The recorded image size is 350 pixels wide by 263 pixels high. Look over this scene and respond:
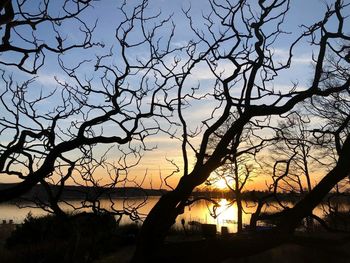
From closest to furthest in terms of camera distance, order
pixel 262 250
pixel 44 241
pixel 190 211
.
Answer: pixel 262 250 < pixel 44 241 < pixel 190 211

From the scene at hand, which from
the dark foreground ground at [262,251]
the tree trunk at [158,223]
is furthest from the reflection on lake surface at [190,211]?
the dark foreground ground at [262,251]

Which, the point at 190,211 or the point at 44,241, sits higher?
the point at 190,211

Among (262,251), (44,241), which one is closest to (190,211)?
(44,241)

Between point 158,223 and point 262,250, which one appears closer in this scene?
point 262,250

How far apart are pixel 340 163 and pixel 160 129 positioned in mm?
3287

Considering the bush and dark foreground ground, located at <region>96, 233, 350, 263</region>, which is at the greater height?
dark foreground ground, located at <region>96, 233, 350, 263</region>

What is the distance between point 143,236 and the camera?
5.11 meters

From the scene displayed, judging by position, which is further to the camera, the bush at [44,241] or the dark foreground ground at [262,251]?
the bush at [44,241]

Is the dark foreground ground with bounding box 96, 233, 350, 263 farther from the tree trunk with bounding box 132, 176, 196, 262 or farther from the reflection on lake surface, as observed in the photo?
the reflection on lake surface

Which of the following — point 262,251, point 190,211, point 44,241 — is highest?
point 190,211

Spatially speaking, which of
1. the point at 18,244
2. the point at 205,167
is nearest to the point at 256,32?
the point at 205,167

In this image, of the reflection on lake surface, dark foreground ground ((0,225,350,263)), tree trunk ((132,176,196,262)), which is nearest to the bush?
→ the reflection on lake surface

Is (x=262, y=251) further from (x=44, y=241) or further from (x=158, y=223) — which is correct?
(x=44, y=241)

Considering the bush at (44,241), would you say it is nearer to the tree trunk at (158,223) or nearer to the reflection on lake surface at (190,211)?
the reflection on lake surface at (190,211)
